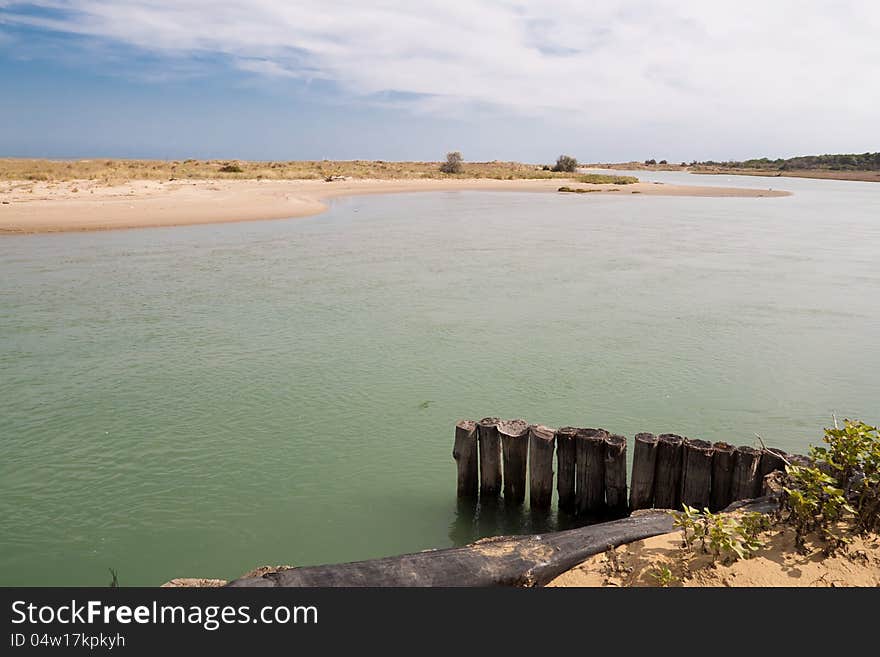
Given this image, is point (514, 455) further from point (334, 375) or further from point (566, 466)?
point (334, 375)

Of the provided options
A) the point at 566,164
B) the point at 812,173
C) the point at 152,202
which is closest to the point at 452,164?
the point at 566,164

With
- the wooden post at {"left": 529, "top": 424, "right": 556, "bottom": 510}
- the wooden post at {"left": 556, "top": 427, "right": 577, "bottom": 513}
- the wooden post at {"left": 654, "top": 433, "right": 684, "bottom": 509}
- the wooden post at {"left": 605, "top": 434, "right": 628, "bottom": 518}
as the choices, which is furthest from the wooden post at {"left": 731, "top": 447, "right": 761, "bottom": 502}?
the wooden post at {"left": 529, "top": 424, "right": 556, "bottom": 510}

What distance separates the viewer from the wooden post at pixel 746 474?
6051 millimetres

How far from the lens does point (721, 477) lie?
6184 mm

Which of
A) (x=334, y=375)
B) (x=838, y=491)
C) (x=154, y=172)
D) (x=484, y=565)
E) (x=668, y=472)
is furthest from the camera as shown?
(x=154, y=172)

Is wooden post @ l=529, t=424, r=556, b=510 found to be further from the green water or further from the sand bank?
the sand bank

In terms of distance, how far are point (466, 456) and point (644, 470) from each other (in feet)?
5.90

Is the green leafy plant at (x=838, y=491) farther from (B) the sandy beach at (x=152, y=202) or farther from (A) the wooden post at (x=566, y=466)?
(B) the sandy beach at (x=152, y=202)

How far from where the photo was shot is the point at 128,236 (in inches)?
999

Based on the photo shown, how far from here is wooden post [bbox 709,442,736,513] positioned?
6.15 metres

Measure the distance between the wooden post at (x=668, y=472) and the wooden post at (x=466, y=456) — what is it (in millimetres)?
1837

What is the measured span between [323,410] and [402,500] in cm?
261

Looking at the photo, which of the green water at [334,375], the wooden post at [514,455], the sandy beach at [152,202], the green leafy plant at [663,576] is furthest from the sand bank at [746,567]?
the sandy beach at [152,202]

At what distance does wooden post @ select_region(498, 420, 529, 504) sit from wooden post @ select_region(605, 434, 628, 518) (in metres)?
0.83
